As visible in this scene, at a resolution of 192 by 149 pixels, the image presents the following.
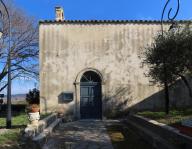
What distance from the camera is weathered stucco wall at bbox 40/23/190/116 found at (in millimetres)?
26031

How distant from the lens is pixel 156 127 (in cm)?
1556

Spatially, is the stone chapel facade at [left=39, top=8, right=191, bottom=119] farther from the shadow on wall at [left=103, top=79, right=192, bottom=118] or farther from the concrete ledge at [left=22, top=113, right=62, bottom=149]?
the concrete ledge at [left=22, top=113, right=62, bottom=149]

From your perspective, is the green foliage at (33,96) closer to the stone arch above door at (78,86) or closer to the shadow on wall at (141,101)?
the stone arch above door at (78,86)

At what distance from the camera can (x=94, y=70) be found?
1032 inches

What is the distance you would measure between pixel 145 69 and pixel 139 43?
1.54m

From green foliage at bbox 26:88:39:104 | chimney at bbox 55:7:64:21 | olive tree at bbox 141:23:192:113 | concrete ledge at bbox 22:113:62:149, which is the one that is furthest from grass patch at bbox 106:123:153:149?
green foliage at bbox 26:88:39:104

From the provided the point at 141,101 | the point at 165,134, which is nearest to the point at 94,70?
the point at 141,101

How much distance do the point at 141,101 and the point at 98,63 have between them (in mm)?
3247

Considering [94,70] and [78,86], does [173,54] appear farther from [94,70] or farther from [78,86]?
[78,86]

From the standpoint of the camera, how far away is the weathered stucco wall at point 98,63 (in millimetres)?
26031

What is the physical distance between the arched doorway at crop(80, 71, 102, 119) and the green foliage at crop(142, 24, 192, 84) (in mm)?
7446

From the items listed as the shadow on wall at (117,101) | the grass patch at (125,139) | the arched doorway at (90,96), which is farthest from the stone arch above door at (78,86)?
the grass patch at (125,139)

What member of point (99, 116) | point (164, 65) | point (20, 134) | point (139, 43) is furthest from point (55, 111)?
point (20, 134)

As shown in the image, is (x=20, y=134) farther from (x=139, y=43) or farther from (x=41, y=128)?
(x=139, y=43)
